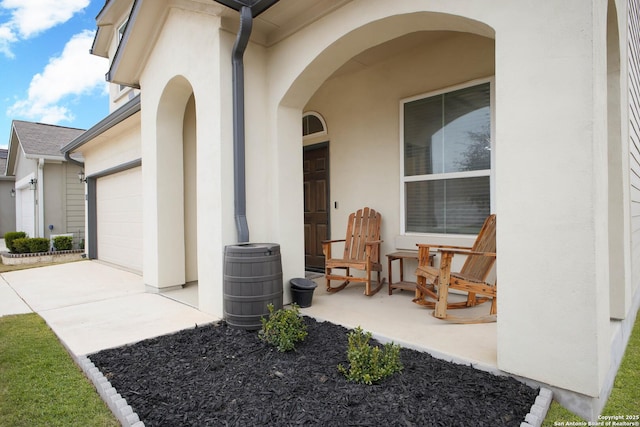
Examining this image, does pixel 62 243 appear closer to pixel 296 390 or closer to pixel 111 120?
pixel 111 120

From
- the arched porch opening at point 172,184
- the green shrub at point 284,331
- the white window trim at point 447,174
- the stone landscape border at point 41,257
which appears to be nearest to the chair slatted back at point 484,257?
the white window trim at point 447,174

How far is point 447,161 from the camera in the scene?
4547 millimetres

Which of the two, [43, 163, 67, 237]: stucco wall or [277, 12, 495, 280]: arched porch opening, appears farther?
[43, 163, 67, 237]: stucco wall

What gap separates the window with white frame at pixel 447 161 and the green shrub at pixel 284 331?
7.99ft

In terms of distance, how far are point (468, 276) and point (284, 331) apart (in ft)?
6.38

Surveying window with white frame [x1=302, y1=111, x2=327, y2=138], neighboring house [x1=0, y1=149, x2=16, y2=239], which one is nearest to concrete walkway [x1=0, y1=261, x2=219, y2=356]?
window with white frame [x1=302, y1=111, x2=327, y2=138]

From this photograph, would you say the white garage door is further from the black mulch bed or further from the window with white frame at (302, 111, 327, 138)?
the black mulch bed

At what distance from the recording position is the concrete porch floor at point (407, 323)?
2662mm

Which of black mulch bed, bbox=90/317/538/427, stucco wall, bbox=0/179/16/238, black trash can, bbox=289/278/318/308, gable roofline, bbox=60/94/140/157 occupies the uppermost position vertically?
gable roofline, bbox=60/94/140/157

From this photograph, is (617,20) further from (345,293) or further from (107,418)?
(107,418)

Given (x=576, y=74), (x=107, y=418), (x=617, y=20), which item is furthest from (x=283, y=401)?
(x=617, y=20)

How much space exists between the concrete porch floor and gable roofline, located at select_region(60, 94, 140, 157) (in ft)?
10.9

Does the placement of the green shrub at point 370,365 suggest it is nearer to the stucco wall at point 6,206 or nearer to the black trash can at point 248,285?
the black trash can at point 248,285

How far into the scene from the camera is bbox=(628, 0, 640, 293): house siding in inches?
151
